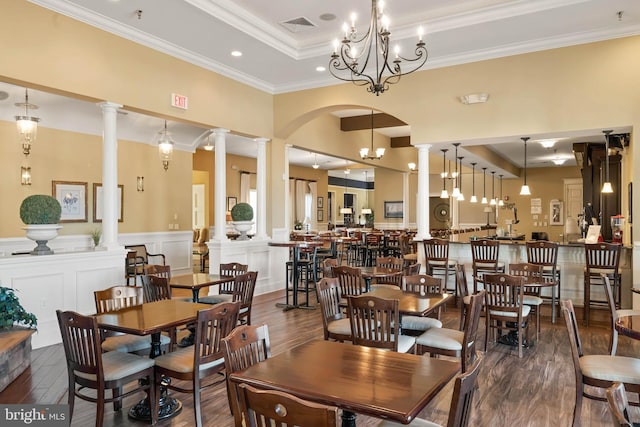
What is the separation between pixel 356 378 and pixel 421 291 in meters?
2.50

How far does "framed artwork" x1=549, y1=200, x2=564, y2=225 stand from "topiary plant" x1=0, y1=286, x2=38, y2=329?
1557cm

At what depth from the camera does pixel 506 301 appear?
4652 mm

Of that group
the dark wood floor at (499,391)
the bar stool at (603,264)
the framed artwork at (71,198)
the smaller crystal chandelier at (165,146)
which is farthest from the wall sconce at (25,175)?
the bar stool at (603,264)

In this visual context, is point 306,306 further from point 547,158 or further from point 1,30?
point 547,158

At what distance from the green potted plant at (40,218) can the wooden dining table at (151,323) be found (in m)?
2.05

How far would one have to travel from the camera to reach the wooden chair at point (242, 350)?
7.09ft

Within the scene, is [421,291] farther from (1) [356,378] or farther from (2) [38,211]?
(2) [38,211]

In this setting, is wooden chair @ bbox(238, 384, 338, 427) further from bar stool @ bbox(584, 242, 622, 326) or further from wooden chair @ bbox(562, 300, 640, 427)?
bar stool @ bbox(584, 242, 622, 326)

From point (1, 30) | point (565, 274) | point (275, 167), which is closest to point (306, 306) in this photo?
point (275, 167)

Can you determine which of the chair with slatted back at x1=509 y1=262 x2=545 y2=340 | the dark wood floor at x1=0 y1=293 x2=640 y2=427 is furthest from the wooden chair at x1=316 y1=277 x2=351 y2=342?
the chair with slatted back at x1=509 y1=262 x2=545 y2=340

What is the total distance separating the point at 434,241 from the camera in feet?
22.4

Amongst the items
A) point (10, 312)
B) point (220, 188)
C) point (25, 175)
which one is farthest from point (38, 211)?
point (25, 175)

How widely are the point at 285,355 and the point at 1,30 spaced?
14.9 feet

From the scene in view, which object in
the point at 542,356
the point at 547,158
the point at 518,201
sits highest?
the point at 547,158
